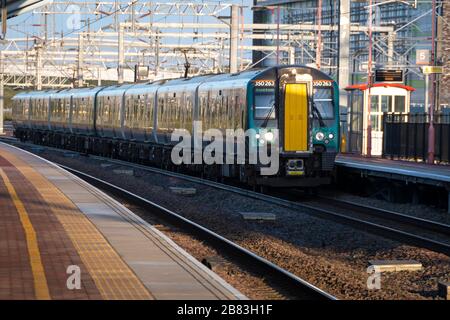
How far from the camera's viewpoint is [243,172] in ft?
91.0

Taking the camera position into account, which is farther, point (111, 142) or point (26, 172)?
point (111, 142)

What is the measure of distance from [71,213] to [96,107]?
31.4m

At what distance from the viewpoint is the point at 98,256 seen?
46.2 ft

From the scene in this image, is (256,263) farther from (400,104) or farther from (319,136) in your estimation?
(400,104)

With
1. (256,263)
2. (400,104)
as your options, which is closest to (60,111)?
(400,104)

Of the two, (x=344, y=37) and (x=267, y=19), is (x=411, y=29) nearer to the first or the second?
(x=267, y=19)

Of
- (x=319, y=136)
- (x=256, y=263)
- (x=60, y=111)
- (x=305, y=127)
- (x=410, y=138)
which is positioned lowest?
(x=256, y=263)

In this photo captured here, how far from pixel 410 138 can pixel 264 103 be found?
9.77 m

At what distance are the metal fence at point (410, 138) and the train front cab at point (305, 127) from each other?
21.0ft

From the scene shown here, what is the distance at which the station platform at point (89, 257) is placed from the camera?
11343 millimetres

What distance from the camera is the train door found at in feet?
87.9

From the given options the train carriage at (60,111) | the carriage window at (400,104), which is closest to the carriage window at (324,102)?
the carriage window at (400,104)

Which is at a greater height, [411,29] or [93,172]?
[411,29]

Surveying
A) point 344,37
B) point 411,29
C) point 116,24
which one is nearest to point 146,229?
point 344,37
